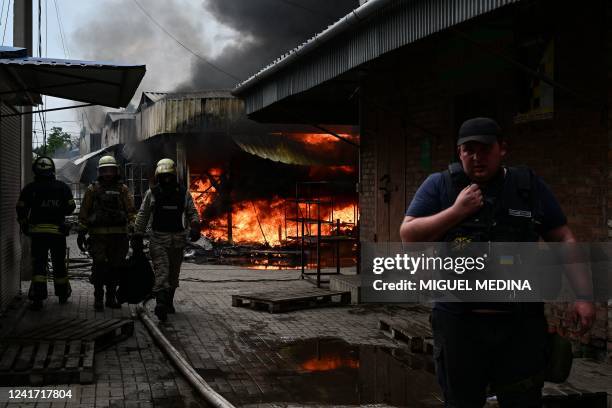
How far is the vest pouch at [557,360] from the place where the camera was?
3.53 meters

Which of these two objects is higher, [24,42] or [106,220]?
[24,42]

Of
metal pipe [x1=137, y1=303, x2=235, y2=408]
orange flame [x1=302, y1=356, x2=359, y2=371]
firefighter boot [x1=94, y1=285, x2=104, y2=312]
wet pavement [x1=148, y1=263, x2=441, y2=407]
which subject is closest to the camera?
metal pipe [x1=137, y1=303, x2=235, y2=408]

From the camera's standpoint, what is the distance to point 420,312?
378 inches

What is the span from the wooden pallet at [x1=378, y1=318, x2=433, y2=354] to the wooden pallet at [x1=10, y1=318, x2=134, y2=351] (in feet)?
9.13

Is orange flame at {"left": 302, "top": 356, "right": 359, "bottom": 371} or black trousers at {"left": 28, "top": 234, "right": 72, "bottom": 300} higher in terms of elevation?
black trousers at {"left": 28, "top": 234, "right": 72, "bottom": 300}

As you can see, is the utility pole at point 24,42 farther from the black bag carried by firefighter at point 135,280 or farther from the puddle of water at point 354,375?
the puddle of water at point 354,375

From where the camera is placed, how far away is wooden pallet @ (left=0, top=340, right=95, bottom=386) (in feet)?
18.8

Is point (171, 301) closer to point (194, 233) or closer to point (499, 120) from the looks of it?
point (194, 233)

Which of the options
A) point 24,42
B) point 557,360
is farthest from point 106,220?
point 557,360

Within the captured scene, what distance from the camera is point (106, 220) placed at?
Answer: 9.53 metres

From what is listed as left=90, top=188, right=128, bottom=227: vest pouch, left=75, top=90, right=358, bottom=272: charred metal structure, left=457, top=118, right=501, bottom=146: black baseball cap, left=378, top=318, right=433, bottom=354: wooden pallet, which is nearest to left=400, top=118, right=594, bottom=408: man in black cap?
left=457, top=118, right=501, bottom=146: black baseball cap

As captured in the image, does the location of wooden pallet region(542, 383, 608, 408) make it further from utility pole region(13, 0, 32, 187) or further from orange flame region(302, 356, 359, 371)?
utility pole region(13, 0, 32, 187)

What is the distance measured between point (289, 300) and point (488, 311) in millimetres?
6572

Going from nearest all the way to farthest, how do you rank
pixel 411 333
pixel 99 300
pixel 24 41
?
pixel 411 333
pixel 99 300
pixel 24 41
